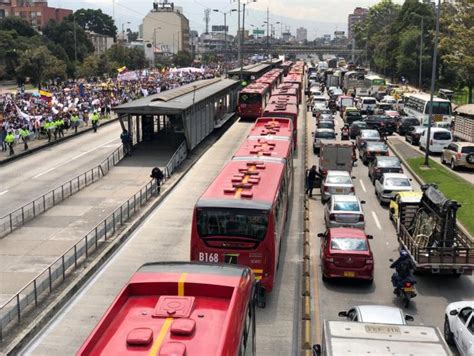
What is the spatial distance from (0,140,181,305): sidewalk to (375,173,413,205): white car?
1035 centimetres

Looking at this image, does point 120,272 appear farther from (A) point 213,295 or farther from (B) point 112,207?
(A) point 213,295

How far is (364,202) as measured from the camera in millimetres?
24172

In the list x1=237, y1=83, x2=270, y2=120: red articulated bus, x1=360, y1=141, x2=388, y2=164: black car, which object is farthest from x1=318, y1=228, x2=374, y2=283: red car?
x1=237, y1=83, x2=270, y2=120: red articulated bus

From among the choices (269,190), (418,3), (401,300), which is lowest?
(401,300)

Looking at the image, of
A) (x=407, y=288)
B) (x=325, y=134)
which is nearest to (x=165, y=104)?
(x=325, y=134)

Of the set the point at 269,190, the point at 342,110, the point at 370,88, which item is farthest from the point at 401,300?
the point at 370,88

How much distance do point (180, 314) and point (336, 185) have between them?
729 inches

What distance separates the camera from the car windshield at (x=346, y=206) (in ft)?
73.2

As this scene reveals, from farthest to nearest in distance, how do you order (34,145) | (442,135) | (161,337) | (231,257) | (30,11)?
(30,11), (34,145), (442,135), (231,257), (161,337)

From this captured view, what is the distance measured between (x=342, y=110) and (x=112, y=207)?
4066 centimetres

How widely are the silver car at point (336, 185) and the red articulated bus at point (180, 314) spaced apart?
1627 cm

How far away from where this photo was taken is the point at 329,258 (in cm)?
1728

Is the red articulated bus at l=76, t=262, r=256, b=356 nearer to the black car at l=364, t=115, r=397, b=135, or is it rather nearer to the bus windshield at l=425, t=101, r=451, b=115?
the black car at l=364, t=115, r=397, b=135

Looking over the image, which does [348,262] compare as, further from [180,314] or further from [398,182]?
[398,182]
